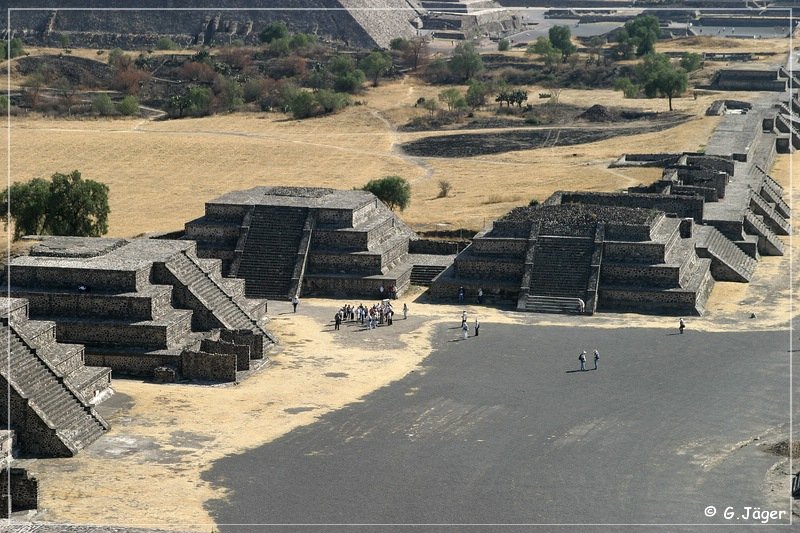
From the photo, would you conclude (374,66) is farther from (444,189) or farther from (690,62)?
(444,189)

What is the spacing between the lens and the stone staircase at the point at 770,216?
3684 inches

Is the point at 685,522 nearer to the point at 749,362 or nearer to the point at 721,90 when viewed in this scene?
the point at 749,362

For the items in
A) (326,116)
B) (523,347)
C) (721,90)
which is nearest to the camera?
(523,347)

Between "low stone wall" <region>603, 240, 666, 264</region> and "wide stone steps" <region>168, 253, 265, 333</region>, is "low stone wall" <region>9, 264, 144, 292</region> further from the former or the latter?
"low stone wall" <region>603, 240, 666, 264</region>

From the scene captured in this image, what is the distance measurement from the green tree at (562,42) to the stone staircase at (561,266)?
4459 inches

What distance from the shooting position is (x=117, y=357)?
63.8 m

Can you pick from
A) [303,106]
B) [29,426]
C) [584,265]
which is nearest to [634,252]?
[584,265]

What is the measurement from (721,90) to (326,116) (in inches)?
1578

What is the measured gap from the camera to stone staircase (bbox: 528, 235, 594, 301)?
249ft

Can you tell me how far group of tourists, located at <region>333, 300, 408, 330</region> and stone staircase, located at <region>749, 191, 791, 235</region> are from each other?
1123 inches

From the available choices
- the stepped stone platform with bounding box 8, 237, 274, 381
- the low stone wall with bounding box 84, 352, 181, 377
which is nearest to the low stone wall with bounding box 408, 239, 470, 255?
the stepped stone platform with bounding box 8, 237, 274, 381

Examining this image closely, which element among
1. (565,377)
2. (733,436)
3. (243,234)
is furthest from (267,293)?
(733,436)

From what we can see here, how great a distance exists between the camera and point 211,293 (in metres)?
69.8

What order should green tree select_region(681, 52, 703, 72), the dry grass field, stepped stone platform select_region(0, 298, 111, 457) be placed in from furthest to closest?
green tree select_region(681, 52, 703, 72)
the dry grass field
stepped stone platform select_region(0, 298, 111, 457)
